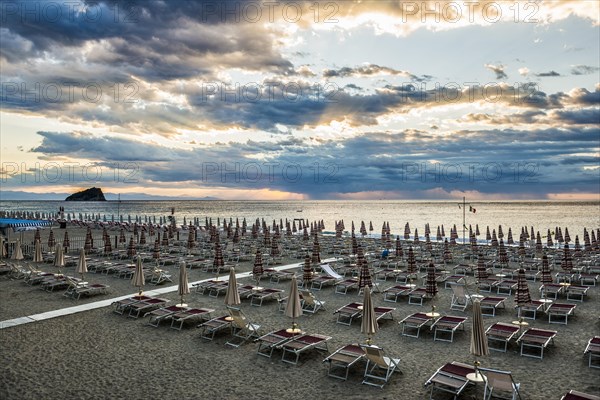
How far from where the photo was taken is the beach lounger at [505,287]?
1644 cm

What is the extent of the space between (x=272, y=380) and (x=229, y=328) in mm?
3935

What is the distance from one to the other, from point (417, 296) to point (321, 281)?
417cm

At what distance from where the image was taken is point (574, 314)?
13.4m

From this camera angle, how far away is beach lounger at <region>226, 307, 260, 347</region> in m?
10.9

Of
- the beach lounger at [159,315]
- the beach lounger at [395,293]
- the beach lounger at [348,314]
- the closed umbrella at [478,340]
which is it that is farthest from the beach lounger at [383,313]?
the beach lounger at [159,315]

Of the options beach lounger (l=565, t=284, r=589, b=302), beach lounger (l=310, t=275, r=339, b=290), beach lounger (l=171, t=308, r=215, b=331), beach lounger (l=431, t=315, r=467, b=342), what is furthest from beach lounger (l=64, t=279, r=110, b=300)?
beach lounger (l=565, t=284, r=589, b=302)

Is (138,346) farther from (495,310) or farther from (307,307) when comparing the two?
(495,310)

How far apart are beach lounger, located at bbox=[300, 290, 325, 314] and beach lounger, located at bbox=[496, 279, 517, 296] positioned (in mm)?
7447

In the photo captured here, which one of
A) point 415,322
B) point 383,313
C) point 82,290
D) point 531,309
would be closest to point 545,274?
point 531,309

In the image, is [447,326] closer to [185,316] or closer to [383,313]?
[383,313]

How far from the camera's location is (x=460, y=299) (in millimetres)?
15484

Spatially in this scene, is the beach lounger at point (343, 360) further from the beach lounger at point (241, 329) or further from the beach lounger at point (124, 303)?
the beach lounger at point (124, 303)

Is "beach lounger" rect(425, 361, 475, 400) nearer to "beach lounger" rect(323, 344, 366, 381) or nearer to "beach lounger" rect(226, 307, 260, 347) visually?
"beach lounger" rect(323, 344, 366, 381)

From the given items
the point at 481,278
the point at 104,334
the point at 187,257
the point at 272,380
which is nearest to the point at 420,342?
→ the point at 272,380
